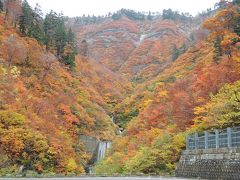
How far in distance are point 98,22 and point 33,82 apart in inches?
6034

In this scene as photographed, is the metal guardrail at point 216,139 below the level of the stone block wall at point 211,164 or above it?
above

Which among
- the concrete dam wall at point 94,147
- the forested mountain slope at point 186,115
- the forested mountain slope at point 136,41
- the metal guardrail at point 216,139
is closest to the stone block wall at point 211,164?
the metal guardrail at point 216,139

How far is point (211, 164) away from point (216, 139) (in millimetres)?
1333

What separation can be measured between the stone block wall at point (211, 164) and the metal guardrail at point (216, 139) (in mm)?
342

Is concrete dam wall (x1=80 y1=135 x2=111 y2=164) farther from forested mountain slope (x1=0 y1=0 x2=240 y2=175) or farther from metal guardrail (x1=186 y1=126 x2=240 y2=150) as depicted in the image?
metal guardrail (x1=186 y1=126 x2=240 y2=150)

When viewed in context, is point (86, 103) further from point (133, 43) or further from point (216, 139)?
point (133, 43)

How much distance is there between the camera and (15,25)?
194ft

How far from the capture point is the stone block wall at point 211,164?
16.9 meters

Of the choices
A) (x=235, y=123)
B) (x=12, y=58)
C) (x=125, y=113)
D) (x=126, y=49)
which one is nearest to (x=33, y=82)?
(x=12, y=58)

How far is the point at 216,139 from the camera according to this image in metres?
19.2

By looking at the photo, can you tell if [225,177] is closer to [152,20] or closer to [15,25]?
[15,25]

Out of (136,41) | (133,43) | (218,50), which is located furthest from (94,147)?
(136,41)

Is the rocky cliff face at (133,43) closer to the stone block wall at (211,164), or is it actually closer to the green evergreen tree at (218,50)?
the green evergreen tree at (218,50)

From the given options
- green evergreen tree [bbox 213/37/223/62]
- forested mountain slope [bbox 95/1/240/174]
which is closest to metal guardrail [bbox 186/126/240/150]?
forested mountain slope [bbox 95/1/240/174]
